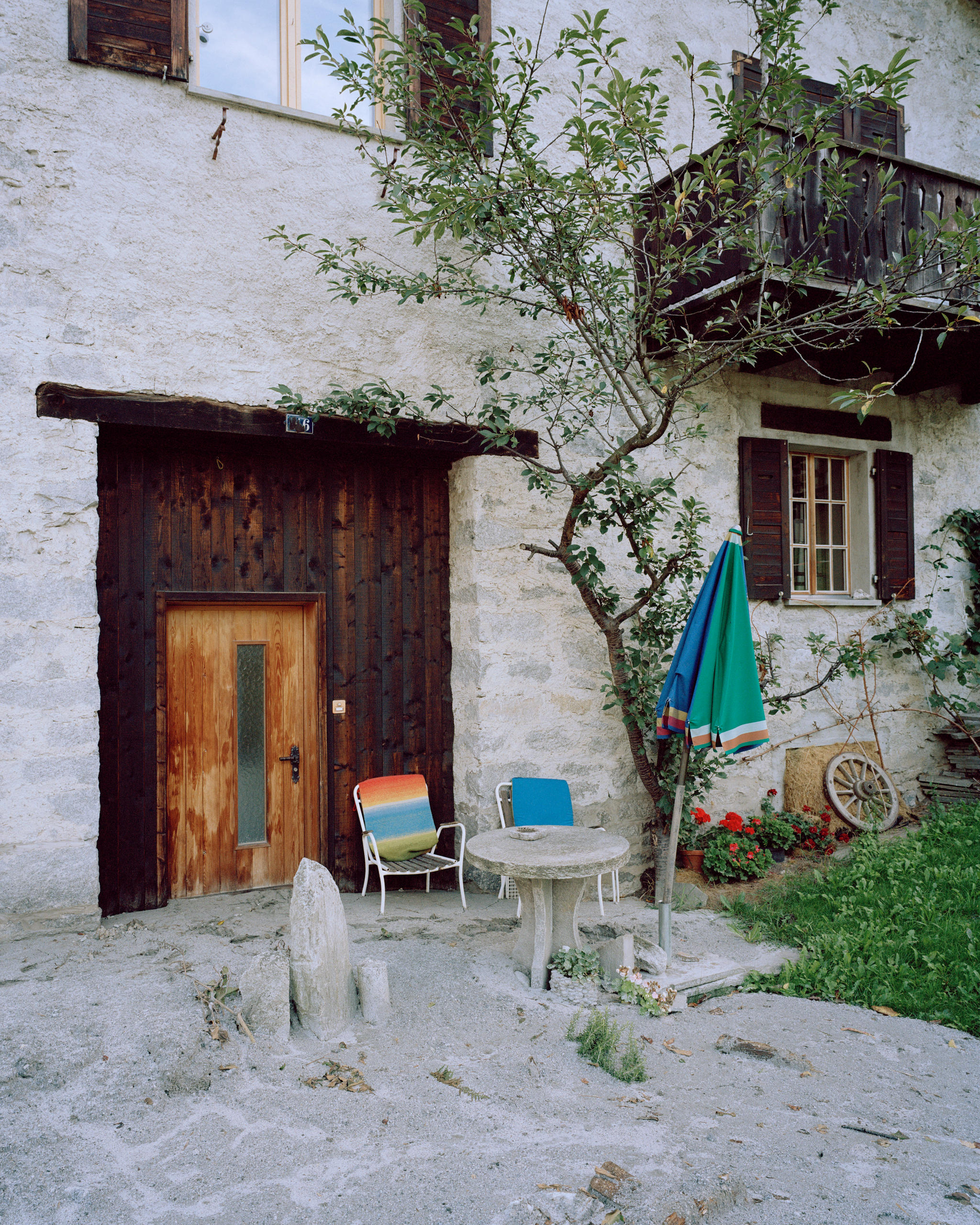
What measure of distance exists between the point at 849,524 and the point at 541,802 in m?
4.00

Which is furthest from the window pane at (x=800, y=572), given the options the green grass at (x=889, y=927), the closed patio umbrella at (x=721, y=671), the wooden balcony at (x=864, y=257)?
the closed patio umbrella at (x=721, y=671)

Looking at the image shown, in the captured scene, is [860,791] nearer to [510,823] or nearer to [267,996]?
[510,823]

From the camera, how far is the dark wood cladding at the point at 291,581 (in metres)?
4.88

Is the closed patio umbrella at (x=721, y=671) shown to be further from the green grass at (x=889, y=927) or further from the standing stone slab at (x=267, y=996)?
the standing stone slab at (x=267, y=996)

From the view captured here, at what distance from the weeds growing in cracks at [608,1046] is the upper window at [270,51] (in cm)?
521

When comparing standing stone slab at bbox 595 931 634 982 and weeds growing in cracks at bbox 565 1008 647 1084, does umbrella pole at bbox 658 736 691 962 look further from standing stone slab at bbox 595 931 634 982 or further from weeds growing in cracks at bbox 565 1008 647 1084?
weeds growing in cracks at bbox 565 1008 647 1084

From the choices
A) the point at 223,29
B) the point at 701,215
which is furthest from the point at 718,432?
the point at 223,29

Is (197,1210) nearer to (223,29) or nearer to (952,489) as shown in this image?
(223,29)

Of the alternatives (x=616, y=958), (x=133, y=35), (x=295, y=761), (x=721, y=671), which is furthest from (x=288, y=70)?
(x=616, y=958)

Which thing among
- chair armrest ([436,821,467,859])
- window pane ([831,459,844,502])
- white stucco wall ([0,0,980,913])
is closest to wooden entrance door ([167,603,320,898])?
white stucco wall ([0,0,980,913])

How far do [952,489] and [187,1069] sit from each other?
25.1 ft

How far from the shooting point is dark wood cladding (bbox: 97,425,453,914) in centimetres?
488

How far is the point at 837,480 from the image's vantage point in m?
7.43

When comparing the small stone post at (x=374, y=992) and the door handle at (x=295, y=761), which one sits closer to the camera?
the small stone post at (x=374, y=992)
